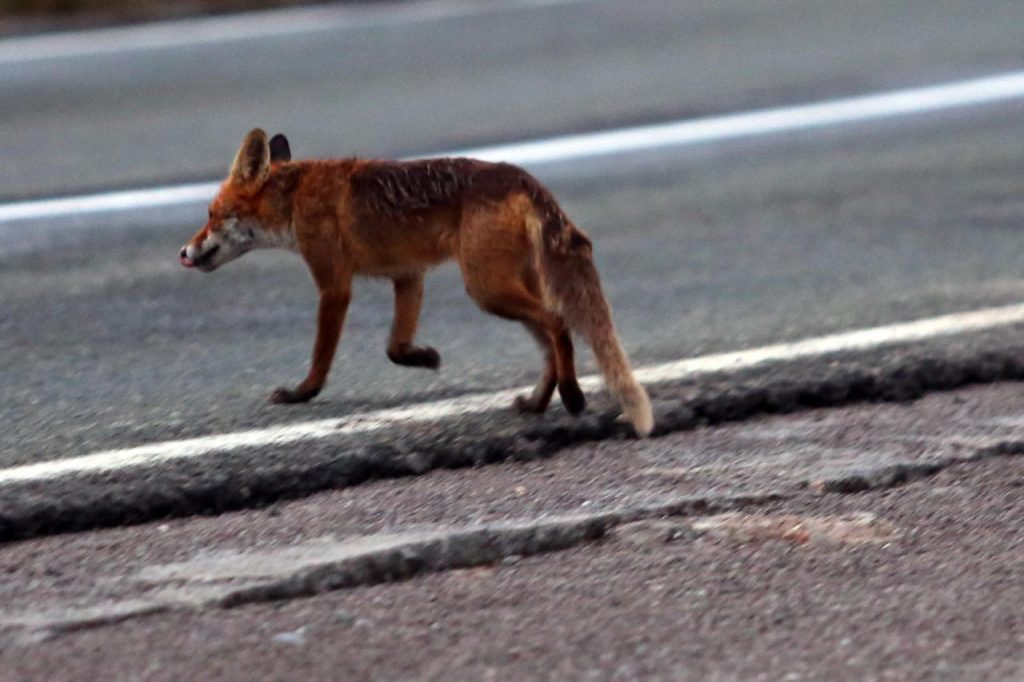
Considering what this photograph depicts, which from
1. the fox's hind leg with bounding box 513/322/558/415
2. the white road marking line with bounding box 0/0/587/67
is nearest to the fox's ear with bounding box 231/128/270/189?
the fox's hind leg with bounding box 513/322/558/415

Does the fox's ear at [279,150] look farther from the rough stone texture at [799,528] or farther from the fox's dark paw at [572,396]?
the rough stone texture at [799,528]

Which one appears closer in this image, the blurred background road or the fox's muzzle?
the blurred background road

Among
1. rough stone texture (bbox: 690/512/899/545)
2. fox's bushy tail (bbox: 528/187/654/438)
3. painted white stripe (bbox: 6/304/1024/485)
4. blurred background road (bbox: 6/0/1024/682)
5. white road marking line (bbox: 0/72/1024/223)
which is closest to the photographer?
blurred background road (bbox: 6/0/1024/682)

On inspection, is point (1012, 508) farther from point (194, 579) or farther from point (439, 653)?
point (194, 579)

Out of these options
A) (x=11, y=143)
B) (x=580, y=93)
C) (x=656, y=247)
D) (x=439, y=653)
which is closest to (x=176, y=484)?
(x=439, y=653)

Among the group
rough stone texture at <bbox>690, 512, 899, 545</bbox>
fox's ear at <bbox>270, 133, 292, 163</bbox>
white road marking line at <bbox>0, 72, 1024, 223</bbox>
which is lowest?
white road marking line at <bbox>0, 72, 1024, 223</bbox>

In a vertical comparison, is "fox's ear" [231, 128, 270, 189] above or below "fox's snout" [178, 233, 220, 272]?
above

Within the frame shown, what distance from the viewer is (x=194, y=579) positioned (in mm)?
3830

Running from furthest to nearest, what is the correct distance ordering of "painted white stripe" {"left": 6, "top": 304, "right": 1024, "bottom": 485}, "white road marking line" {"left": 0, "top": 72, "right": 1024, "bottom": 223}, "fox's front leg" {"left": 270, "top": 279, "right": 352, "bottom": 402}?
"white road marking line" {"left": 0, "top": 72, "right": 1024, "bottom": 223}
"fox's front leg" {"left": 270, "top": 279, "right": 352, "bottom": 402}
"painted white stripe" {"left": 6, "top": 304, "right": 1024, "bottom": 485}

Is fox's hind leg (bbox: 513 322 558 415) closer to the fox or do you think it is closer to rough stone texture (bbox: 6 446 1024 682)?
the fox

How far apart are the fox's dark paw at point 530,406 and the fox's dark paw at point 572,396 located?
6 cm

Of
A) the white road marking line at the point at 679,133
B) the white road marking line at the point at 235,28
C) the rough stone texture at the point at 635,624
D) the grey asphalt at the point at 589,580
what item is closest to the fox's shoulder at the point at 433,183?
the grey asphalt at the point at 589,580

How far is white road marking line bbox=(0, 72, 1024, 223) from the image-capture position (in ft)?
27.5

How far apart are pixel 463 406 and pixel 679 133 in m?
5.23
